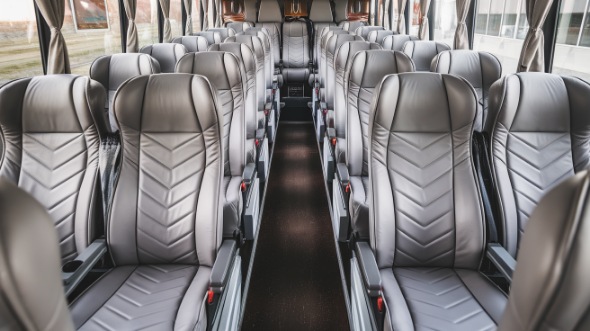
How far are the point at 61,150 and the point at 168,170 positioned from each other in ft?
1.81

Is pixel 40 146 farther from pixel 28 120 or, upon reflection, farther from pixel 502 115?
pixel 502 115

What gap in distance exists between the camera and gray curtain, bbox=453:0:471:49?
4.61 m

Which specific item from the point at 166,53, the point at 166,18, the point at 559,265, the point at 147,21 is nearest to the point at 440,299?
the point at 559,265

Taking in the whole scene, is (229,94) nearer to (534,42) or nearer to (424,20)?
(534,42)

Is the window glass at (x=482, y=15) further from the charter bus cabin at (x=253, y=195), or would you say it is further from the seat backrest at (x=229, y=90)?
the seat backrest at (x=229, y=90)

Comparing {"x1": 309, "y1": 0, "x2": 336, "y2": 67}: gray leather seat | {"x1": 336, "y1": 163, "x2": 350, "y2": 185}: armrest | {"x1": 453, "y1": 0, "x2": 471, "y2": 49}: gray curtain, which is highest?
{"x1": 309, "y1": 0, "x2": 336, "y2": 67}: gray leather seat

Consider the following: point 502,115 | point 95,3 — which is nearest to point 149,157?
point 502,115

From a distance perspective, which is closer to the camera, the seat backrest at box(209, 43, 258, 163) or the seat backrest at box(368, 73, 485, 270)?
the seat backrest at box(368, 73, 485, 270)

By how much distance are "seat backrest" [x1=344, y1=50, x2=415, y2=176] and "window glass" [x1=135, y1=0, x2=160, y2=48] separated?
3325mm

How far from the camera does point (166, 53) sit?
166 inches

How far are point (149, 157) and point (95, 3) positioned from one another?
346 centimetres

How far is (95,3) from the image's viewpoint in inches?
176

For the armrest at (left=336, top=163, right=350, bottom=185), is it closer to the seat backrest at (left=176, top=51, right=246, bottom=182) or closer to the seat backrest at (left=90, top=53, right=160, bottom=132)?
the seat backrest at (left=176, top=51, right=246, bottom=182)

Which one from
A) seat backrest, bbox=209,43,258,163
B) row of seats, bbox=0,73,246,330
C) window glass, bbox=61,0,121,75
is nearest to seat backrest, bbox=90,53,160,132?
window glass, bbox=61,0,121,75
